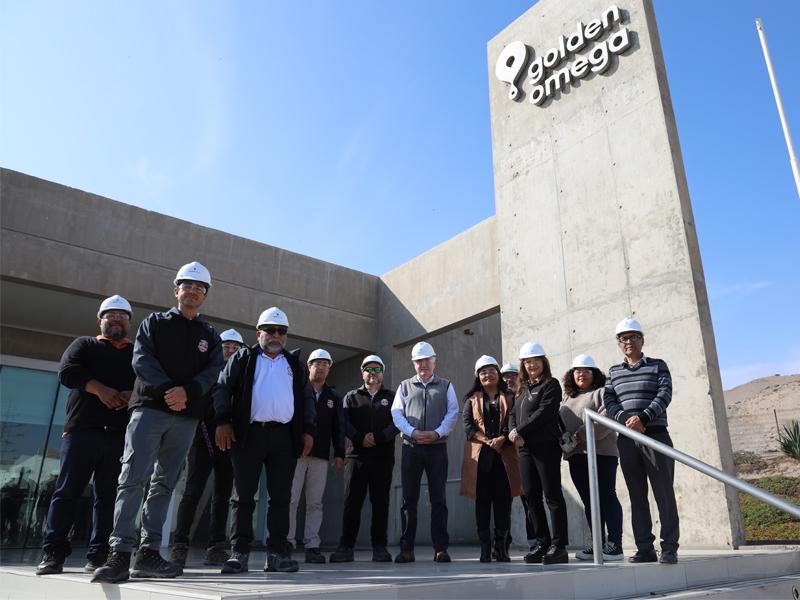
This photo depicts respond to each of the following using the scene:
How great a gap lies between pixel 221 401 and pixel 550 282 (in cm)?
544

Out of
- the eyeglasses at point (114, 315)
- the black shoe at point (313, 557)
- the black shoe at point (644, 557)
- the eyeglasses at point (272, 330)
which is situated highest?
Result: the eyeglasses at point (114, 315)

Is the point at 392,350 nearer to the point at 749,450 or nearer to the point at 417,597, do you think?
the point at 417,597

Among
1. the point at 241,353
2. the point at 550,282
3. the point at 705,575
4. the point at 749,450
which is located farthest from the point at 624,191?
the point at 749,450

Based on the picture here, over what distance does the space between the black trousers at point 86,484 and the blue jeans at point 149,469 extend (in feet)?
1.35

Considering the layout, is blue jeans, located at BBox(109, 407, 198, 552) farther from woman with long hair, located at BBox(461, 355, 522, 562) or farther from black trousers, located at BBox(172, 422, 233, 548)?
woman with long hair, located at BBox(461, 355, 522, 562)

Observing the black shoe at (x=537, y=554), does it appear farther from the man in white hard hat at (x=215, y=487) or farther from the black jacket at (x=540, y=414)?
the man in white hard hat at (x=215, y=487)

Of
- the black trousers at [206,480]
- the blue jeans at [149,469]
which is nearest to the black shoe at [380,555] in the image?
the black trousers at [206,480]

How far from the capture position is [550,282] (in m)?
8.24

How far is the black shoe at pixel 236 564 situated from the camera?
353cm

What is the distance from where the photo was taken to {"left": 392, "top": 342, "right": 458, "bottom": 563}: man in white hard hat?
15.8 ft

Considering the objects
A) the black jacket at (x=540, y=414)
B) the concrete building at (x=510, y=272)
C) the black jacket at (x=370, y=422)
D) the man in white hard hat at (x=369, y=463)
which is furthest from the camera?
the concrete building at (x=510, y=272)

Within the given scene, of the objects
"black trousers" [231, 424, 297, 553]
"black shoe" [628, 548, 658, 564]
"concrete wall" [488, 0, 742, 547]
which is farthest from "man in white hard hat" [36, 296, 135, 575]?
"concrete wall" [488, 0, 742, 547]

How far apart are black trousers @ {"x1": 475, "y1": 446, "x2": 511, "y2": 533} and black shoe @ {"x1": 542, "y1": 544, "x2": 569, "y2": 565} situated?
0.74m

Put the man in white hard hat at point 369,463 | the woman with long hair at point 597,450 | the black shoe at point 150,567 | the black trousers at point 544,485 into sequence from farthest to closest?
the man in white hard hat at point 369,463
the woman with long hair at point 597,450
the black trousers at point 544,485
the black shoe at point 150,567
